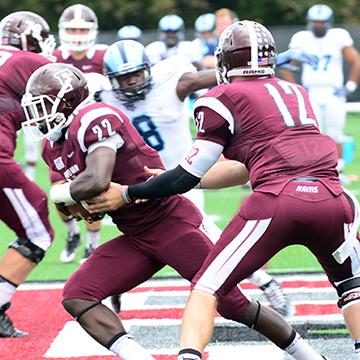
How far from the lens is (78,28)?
863 cm

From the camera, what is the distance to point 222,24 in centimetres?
1287

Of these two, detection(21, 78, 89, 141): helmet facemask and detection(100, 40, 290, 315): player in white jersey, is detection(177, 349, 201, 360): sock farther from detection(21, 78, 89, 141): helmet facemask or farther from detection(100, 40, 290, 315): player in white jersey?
detection(100, 40, 290, 315): player in white jersey

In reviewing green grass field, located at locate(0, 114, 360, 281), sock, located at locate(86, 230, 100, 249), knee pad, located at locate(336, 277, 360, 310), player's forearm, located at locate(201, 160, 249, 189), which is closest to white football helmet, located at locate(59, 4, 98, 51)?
green grass field, located at locate(0, 114, 360, 281)

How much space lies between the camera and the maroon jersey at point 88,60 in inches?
336

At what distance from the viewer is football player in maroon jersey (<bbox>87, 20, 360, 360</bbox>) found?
4016 mm

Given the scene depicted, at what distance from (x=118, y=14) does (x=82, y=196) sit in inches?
760

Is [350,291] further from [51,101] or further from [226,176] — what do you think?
[51,101]

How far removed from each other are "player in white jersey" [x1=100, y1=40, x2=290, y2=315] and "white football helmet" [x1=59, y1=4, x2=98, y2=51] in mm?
2273

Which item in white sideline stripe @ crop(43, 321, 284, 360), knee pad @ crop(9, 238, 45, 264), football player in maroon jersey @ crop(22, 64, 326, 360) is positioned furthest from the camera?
knee pad @ crop(9, 238, 45, 264)

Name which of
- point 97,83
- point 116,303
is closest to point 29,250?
point 116,303

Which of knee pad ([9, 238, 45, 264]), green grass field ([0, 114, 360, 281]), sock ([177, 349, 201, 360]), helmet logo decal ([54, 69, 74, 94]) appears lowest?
green grass field ([0, 114, 360, 281])

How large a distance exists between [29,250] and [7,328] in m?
0.42

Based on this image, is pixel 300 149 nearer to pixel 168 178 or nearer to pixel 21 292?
pixel 168 178

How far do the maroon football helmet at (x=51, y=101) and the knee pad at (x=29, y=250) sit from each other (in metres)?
1.24
